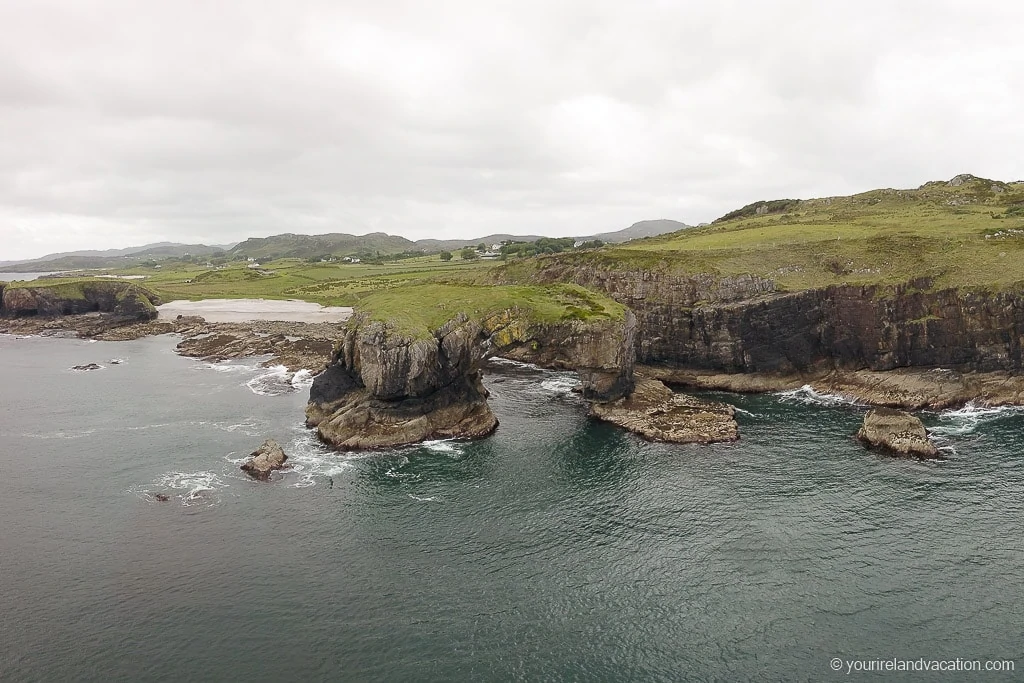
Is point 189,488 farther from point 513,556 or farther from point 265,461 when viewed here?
point 513,556

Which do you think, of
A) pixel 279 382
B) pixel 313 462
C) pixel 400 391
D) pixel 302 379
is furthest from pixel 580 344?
pixel 279 382

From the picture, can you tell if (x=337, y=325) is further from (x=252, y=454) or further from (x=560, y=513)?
(x=560, y=513)

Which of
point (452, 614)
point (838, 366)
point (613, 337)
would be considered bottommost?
point (452, 614)

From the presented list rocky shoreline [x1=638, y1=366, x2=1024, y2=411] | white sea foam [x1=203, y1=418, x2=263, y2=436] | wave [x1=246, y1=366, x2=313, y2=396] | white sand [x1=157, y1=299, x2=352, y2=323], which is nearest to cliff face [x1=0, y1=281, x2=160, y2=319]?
white sand [x1=157, y1=299, x2=352, y2=323]

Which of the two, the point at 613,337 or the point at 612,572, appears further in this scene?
the point at 613,337

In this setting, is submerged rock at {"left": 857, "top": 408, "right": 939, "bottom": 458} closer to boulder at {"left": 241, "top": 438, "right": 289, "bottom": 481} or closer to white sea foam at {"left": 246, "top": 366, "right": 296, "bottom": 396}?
boulder at {"left": 241, "top": 438, "right": 289, "bottom": 481}

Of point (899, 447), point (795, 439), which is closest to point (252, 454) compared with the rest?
point (795, 439)
